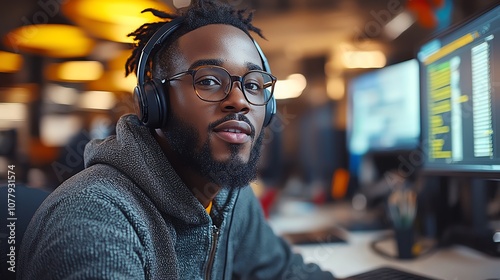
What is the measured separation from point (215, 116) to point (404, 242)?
631mm

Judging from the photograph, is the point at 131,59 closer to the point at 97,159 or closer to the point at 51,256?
the point at 97,159

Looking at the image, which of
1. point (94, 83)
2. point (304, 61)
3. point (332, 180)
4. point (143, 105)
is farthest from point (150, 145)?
point (304, 61)

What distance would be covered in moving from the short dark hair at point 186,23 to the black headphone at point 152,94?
0.01 m

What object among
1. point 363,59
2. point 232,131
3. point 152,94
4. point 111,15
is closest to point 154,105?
point 152,94

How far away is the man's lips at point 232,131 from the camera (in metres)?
0.54

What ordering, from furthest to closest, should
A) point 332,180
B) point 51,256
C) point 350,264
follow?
point 332,180 < point 350,264 < point 51,256

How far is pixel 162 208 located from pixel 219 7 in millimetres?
332

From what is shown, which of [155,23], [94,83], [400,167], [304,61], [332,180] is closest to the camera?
[155,23]

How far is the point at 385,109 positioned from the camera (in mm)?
1343

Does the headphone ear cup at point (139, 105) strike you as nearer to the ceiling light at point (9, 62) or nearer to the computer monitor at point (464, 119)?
the ceiling light at point (9, 62)

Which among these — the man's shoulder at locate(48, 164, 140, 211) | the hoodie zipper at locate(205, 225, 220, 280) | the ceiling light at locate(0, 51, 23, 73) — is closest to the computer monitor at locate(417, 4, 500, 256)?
the hoodie zipper at locate(205, 225, 220, 280)

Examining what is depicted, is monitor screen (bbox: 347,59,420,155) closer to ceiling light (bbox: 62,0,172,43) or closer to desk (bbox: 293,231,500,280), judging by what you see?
desk (bbox: 293,231,500,280)

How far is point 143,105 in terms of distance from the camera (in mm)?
551

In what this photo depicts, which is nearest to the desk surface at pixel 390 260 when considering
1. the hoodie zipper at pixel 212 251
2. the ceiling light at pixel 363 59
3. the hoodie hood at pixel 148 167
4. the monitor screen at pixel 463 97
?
the monitor screen at pixel 463 97
